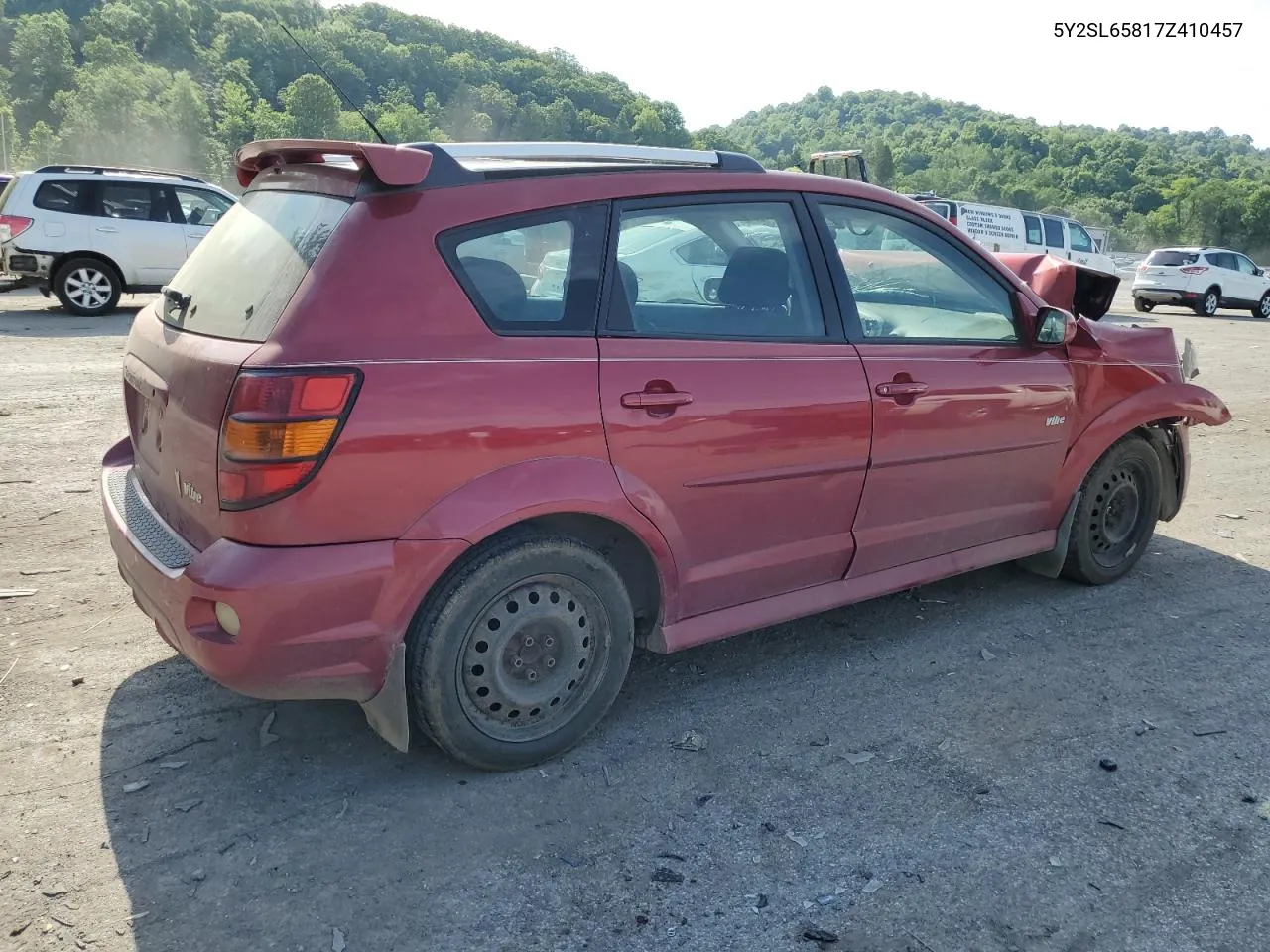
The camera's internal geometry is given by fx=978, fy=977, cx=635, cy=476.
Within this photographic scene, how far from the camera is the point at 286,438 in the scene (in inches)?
100

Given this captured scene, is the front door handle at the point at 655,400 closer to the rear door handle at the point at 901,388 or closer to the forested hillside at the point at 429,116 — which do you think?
the rear door handle at the point at 901,388

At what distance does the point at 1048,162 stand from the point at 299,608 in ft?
395

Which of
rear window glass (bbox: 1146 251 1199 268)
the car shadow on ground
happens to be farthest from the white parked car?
the car shadow on ground

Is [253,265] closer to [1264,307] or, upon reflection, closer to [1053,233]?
[1053,233]

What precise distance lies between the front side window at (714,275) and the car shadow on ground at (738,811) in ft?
4.47

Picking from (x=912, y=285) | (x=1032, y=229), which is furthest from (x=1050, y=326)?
(x=1032, y=229)

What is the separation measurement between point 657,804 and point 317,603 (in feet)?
3.81

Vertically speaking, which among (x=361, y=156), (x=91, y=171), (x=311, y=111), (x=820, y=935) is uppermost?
(x=311, y=111)

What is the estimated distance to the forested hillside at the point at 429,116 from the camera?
8050cm

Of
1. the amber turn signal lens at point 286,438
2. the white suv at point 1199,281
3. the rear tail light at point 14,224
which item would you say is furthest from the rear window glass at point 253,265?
the white suv at point 1199,281

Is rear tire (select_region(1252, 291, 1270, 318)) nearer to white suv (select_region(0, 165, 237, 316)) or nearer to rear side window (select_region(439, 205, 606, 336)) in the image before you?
white suv (select_region(0, 165, 237, 316))

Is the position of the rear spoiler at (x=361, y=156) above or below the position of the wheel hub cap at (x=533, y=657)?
above

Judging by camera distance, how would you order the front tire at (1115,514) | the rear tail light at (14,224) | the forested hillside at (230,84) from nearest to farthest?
the front tire at (1115,514)
the rear tail light at (14,224)
the forested hillside at (230,84)

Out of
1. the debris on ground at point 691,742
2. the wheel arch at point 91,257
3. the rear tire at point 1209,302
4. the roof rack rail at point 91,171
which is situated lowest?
the debris on ground at point 691,742
